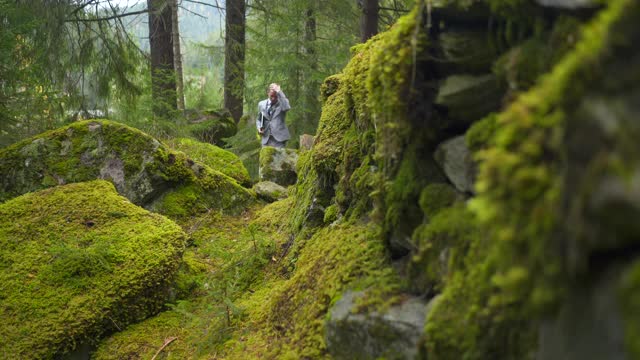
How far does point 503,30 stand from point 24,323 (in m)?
4.42

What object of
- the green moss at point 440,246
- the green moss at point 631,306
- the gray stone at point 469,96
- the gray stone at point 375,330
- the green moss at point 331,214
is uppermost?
the gray stone at point 469,96

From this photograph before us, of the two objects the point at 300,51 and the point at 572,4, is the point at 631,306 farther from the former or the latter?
the point at 300,51

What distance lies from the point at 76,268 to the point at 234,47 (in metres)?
11.7

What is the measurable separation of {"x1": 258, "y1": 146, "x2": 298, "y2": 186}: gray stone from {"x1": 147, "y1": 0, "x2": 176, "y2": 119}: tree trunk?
380 cm

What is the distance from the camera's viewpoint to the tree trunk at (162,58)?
13.0 metres

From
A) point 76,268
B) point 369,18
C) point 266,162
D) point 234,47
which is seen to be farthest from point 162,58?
point 76,268

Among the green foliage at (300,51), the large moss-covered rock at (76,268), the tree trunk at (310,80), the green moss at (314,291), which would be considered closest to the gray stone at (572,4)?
the green moss at (314,291)

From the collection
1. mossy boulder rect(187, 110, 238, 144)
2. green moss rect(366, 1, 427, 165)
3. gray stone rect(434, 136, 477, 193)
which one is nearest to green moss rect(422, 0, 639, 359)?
gray stone rect(434, 136, 477, 193)

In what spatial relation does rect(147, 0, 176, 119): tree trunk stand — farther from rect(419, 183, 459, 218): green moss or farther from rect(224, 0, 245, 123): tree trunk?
rect(419, 183, 459, 218): green moss

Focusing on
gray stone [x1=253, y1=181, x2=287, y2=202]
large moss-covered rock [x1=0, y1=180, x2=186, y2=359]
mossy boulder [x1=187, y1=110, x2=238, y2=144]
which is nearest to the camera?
large moss-covered rock [x1=0, y1=180, x2=186, y2=359]

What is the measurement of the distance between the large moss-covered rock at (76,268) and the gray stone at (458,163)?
342 centimetres

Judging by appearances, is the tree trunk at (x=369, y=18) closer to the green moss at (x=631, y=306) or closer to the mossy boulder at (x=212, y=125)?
the mossy boulder at (x=212, y=125)

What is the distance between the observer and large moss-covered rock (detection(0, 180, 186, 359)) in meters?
4.46

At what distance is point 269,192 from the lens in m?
8.67
